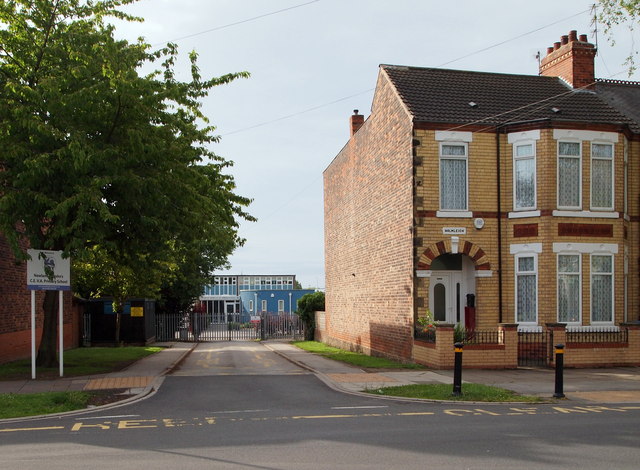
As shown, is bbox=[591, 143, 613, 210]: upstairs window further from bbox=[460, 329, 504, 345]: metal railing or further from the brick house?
bbox=[460, 329, 504, 345]: metal railing

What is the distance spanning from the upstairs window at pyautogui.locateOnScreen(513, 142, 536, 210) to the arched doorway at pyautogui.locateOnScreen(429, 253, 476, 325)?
2418 mm

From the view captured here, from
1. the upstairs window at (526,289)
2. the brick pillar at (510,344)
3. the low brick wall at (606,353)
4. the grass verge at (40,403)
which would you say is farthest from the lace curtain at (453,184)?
the grass verge at (40,403)

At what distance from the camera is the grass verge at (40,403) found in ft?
38.7

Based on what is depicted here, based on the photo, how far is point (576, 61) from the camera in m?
24.8

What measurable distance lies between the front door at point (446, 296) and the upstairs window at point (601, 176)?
4755 mm

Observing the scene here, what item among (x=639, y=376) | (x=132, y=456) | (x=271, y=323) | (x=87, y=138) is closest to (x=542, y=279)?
(x=639, y=376)

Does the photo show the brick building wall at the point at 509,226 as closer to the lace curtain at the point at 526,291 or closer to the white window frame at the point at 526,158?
the white window frame at the point at 526,158

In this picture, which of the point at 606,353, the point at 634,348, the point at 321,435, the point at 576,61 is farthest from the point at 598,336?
the point at 321,435

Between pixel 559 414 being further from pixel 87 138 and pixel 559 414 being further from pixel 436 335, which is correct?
pixel 87 138

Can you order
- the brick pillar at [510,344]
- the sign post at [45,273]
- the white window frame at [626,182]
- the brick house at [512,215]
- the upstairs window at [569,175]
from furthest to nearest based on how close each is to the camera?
the white window frame at [626,182] → the upstairs window at [569,175] → the brick house at [512,215] → the brick pillar at [510,344] → the sign post at [45,273]

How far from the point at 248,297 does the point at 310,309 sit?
4279 centimetres

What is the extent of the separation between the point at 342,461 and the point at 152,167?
37.4 ft

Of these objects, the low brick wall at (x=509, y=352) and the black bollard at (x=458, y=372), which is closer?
the black bollard at (x=458, y=372)

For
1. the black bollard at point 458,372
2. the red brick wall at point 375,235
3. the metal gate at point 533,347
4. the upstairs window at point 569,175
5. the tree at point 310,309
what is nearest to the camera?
the black bollard at point 458,372
